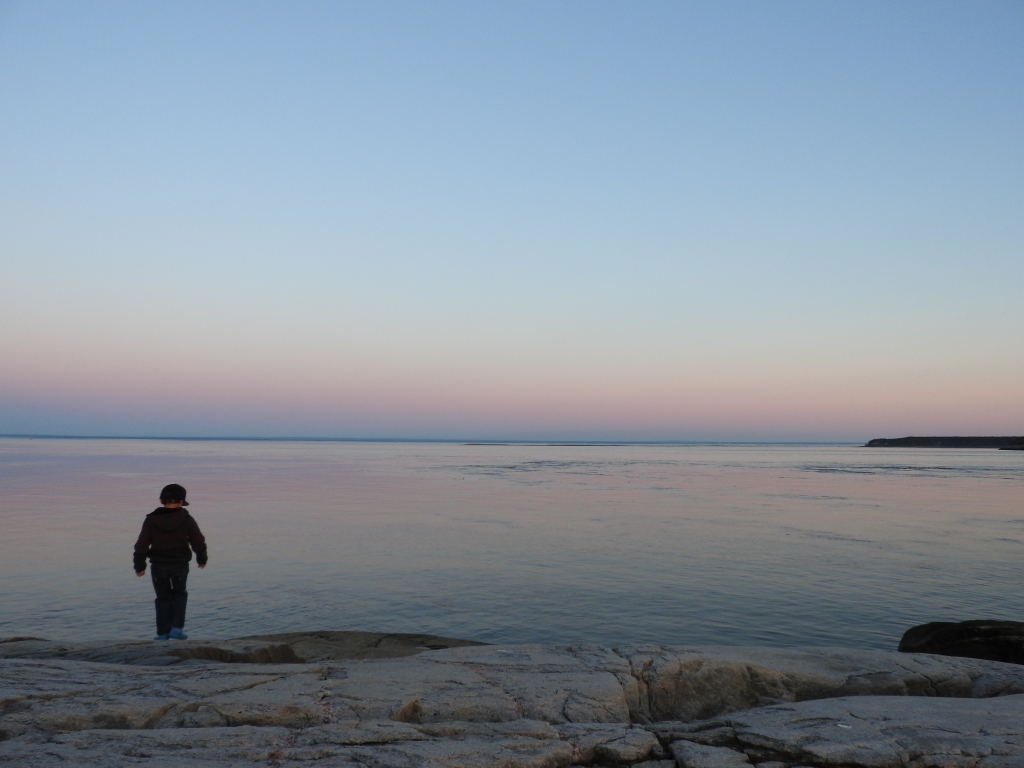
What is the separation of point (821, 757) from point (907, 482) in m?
50.3

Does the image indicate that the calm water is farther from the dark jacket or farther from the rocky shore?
the rocky shore

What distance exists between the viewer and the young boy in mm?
9875

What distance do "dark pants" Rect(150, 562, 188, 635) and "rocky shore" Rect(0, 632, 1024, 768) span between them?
6.01 feet

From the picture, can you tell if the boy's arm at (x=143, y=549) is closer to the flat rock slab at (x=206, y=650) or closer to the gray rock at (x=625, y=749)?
the flat rock slab at (x=206, y=650)

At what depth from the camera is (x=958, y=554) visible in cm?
1909

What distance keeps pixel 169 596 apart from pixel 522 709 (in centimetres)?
655

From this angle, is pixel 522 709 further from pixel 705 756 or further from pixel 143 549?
pixel 143 549

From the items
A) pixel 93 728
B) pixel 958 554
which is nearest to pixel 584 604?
pixel 93 728

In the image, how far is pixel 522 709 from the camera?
5762 mm

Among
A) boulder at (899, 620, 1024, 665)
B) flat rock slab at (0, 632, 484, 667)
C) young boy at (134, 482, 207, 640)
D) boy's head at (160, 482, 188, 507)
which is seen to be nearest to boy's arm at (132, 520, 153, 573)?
young boy at (134, 482, 207, 640)

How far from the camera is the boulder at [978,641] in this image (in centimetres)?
922

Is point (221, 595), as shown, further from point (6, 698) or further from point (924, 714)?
point (924, 714)

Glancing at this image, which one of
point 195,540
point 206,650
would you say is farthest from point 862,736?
point 195,540

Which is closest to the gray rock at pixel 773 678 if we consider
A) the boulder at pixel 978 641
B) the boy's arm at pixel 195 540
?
the boulder at pixel 978 641
